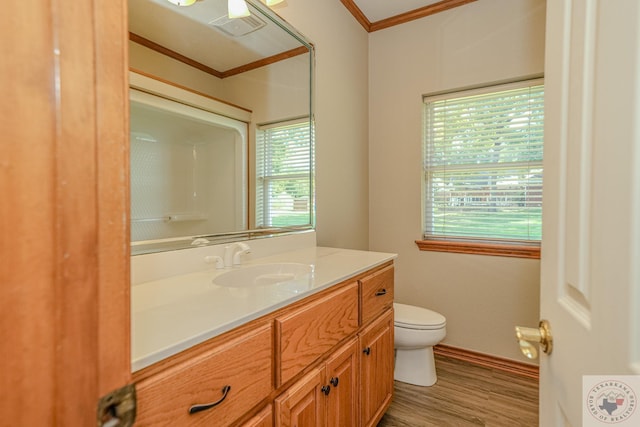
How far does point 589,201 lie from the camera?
48 centimetres

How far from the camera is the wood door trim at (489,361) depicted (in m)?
2.10

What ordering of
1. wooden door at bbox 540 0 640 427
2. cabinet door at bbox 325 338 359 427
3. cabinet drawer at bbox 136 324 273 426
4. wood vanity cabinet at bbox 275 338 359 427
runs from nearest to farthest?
wooden door at bbox 540 0 640 427, cabinet drawer at bbox 136 324 273 426, wood vanity cabinet at bbox 275 338 359 427, cabinet door at bbox 325 338 359 427

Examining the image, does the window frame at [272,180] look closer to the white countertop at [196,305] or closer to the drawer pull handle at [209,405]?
the white countertop at [196,305]

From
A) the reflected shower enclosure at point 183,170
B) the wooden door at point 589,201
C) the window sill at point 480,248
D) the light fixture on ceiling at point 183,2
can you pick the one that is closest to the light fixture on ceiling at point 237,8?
the light fixture on ceiling at point 183,2

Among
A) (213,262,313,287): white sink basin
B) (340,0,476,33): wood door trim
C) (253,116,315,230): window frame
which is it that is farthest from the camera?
(340,0,476,33): wood door trim

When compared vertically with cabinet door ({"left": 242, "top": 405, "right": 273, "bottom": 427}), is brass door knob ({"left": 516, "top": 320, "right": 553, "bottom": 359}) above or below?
above

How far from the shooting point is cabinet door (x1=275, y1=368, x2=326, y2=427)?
901mm

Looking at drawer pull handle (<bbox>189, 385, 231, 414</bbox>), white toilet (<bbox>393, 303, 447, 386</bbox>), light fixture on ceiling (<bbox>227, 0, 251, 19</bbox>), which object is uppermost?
light fixture on ceiling (<bbox>227, 0, 251, 19</bbox>)

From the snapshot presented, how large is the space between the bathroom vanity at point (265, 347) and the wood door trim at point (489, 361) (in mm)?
1036

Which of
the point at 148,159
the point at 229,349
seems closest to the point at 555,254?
the point at 229,349

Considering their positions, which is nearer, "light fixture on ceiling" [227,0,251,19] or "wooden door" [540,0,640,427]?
"wooden door" [540,0,640,427]

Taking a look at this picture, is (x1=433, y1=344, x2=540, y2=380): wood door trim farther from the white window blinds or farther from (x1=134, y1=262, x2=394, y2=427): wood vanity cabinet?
(x1=134, y1=262, x2=394, y2=427): wood vanity cabinet

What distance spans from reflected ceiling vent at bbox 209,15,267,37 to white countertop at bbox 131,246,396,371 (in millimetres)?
1081

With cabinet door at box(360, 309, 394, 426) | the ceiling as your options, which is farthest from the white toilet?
the ceiling
